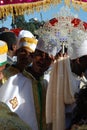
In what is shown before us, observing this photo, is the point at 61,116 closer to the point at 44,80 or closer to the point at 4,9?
the point at 44,80

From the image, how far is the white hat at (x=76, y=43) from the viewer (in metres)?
4.85

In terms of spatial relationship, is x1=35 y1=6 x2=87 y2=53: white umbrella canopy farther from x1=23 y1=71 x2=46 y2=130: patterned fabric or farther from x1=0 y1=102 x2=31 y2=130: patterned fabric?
x1=0 y1=102 x2=31 y2=130: patterned fabric

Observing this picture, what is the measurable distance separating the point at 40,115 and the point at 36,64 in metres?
0.56

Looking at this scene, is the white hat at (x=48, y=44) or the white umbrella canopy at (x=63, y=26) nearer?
the white umbrella canopy at (x=63, y=26)

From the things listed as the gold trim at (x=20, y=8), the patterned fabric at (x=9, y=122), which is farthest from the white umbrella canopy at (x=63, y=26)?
the patterned fabric at (x=9, y=122)

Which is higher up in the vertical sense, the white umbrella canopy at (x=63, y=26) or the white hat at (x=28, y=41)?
the white umbrella canopy at (x=63, y=26)

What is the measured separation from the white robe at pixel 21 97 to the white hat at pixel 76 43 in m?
0.69

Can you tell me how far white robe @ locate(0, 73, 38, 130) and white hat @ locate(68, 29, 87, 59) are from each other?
0.69 meters

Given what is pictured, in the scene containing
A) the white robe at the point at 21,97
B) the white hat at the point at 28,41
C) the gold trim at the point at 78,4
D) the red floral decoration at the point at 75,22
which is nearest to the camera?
the red floral decoration at the point at 75,22

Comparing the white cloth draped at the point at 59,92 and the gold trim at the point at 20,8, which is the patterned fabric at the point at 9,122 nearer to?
the white cloth draped at the point at 59,92

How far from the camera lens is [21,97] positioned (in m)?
5.21

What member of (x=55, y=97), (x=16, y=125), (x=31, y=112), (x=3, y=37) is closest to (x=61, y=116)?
(x=55, y=97)

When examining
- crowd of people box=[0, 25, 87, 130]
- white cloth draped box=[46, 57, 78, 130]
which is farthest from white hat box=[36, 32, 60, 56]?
white cloth draped box=[46, 57, 78, 130]

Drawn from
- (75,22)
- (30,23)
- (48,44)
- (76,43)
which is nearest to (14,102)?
(48,44)
